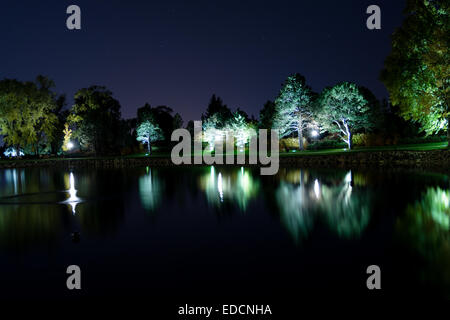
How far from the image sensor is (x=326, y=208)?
1247cm

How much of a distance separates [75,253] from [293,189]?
11693 millimetres

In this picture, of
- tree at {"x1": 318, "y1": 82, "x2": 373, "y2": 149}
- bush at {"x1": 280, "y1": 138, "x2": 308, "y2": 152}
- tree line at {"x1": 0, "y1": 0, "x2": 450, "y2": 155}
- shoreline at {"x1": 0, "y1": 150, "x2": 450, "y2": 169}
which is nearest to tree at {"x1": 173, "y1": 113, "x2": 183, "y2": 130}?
tree line at {"x1": 0, "y1": 0, "x2": 450, "y2": 155}

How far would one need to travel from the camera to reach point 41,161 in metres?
51.7

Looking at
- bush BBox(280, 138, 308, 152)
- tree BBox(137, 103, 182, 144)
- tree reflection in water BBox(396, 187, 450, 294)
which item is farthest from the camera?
tree BBox(137, 103, 182, 144)

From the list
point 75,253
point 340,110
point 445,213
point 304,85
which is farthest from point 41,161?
point 445,213

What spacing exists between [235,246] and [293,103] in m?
38.9

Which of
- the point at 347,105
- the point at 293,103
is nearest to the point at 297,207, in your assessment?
the point at 347,105

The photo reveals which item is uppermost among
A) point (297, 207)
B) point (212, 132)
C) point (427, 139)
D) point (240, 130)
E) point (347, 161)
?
point (240, 130)

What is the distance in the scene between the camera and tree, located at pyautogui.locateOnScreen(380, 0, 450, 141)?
25.0 metres

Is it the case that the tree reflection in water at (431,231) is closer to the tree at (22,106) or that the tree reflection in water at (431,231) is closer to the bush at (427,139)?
the bush at (427,139)

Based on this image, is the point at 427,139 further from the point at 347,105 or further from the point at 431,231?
the point at 431,231

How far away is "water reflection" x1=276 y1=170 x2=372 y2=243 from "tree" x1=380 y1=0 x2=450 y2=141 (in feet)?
43.3

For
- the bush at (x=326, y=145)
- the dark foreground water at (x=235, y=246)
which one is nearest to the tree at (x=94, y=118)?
the bush at (x=326, y=145)

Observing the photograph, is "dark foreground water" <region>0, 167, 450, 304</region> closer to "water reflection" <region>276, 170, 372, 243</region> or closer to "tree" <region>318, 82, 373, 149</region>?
"water reflection" <region>276, 170, 372, 243</region>
